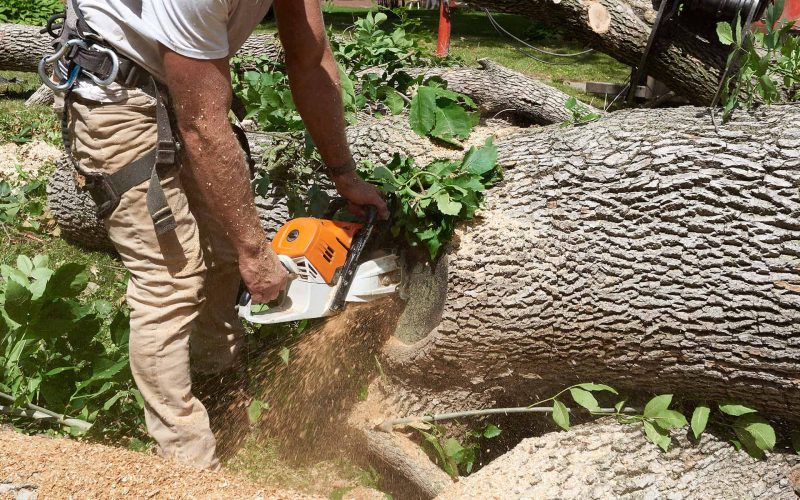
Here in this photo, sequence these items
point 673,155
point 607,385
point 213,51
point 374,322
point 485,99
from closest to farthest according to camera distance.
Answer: point 213,51
point 673,155
point 607,385
point 374,322
point 485,99

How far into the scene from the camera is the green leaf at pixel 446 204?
2480mm

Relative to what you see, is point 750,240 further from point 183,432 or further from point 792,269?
Result: point 183,432

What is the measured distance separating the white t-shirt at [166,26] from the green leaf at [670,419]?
6.15 ft

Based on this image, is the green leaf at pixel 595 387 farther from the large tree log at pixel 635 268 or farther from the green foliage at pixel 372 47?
the green foliage at pixel 372 47

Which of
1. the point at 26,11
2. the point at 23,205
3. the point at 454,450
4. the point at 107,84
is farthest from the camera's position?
the point at 26,11

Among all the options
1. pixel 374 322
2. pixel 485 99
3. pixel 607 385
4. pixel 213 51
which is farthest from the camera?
pixel 485 99

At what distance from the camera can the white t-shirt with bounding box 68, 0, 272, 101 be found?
1.92m

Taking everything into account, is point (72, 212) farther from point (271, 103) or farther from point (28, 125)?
point (28, 125)

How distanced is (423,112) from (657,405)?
151 centimetres

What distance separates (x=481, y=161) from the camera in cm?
262

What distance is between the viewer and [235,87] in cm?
427

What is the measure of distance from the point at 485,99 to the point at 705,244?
3.00 meters

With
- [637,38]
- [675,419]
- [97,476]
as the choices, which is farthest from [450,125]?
[637,38]

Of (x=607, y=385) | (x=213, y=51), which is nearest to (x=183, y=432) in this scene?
(x=213, y=51)
